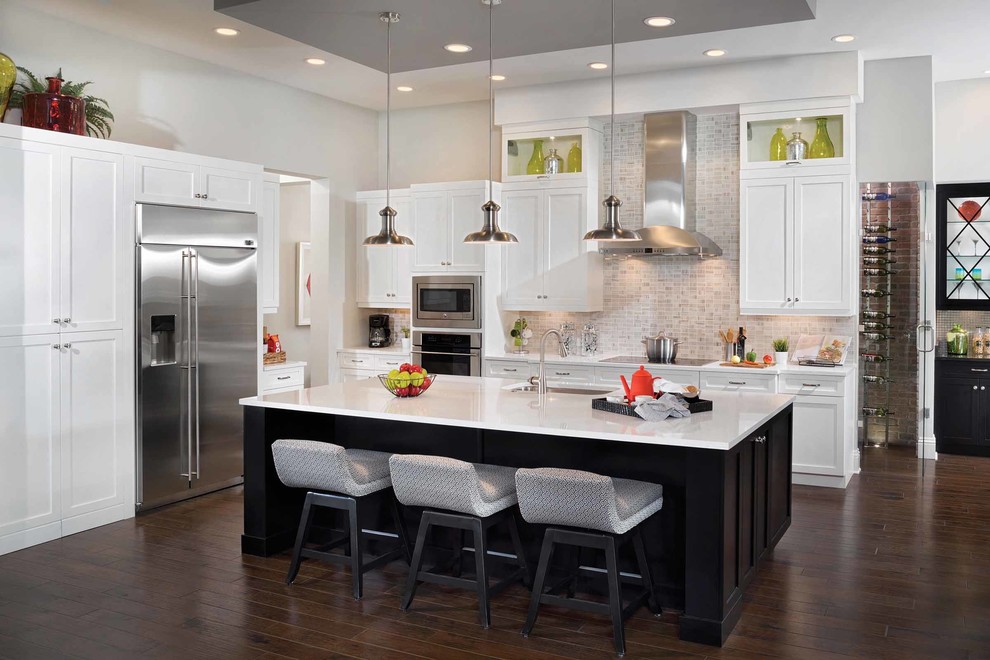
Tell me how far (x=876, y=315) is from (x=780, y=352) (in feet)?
5.67

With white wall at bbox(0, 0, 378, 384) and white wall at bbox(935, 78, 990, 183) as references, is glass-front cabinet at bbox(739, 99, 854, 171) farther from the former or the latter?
white wall at bbox(0, 0, 378, 384)

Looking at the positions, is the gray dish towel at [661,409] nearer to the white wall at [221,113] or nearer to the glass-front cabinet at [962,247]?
the white wall at [221,113]

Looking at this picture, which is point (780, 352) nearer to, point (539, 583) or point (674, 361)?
point (674, 361)

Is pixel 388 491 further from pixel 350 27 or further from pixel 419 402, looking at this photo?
pixel 350 27

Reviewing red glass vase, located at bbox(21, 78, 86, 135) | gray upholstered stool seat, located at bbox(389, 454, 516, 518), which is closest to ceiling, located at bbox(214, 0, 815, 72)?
red glass vase, located at bbox(21, 78, 86, 135)

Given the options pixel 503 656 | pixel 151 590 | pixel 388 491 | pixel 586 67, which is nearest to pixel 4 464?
pixel 151 590

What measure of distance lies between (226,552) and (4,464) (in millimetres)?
1318

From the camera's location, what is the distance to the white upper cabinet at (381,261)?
313 inches

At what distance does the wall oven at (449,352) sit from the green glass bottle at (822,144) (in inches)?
→ 120

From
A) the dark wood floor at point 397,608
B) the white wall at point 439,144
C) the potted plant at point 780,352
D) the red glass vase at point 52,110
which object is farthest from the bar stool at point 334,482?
the white wall at point 439,144

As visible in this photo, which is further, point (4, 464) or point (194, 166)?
point (194, 166)

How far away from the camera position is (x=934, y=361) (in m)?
7.57

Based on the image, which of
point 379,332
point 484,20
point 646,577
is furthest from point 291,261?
point 646,577

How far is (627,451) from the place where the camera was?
158 inches
